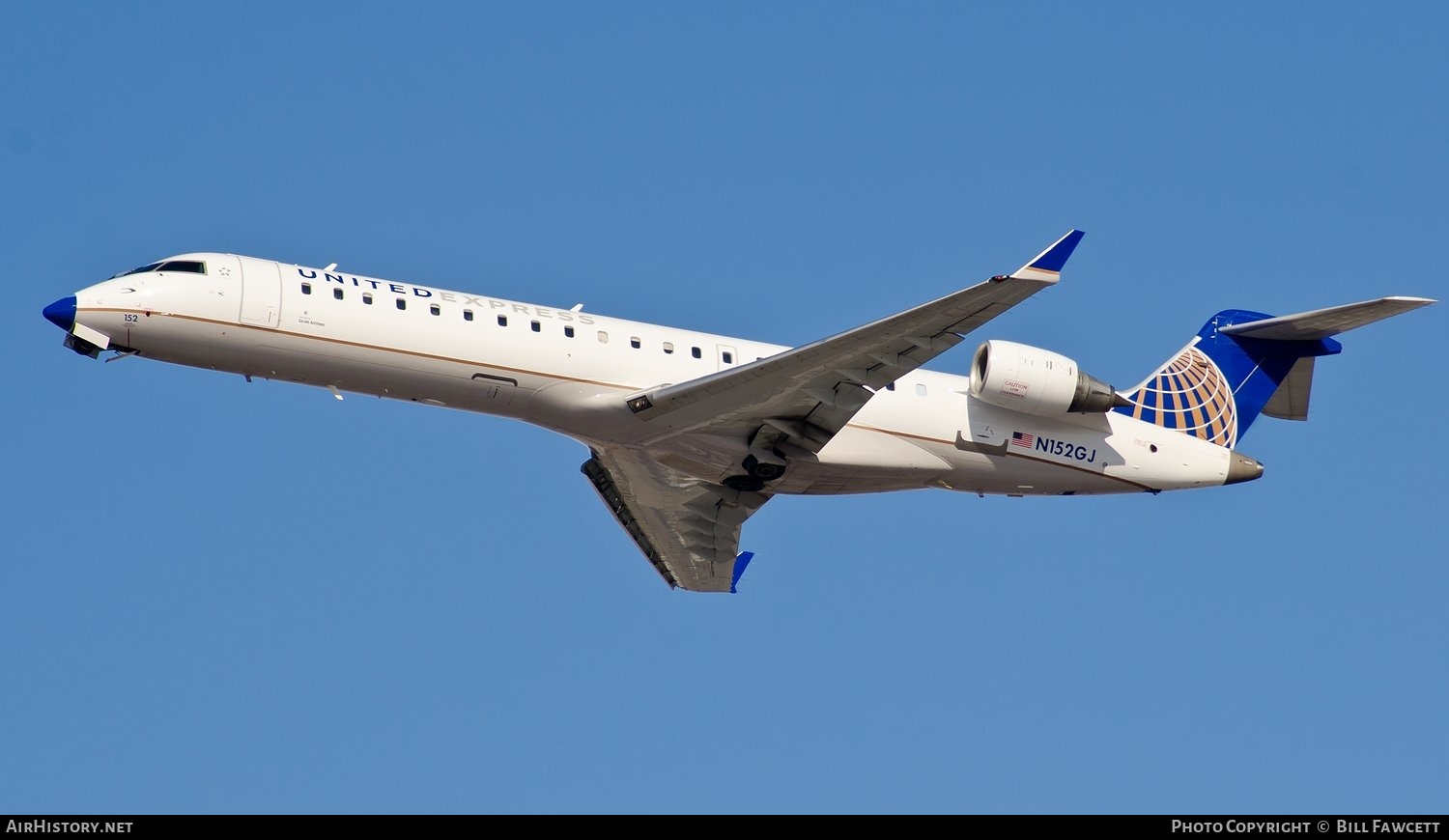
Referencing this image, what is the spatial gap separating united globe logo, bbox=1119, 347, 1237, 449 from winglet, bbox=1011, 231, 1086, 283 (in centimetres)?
597

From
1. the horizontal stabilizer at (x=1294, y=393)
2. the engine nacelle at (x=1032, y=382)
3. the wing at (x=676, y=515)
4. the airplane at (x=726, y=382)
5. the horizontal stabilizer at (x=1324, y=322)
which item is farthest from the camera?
the horizontal stabilizer at (x=1294, y=393)

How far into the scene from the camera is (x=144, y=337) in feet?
69.6

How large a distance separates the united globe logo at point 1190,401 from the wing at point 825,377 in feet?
17.1

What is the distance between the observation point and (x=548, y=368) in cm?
2220

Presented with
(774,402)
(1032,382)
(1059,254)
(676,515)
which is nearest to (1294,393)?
(1032,382)

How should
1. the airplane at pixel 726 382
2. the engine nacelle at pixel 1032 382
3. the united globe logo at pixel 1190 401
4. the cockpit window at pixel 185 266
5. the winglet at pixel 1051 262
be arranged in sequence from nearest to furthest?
the winglet at pixel 1051 262 → the airplane at pixel 726 382 → the cockpit window at pixel 185 266 → the engine nacelle at pixel 1032 382 → the united globe logo at pixel 1190 401

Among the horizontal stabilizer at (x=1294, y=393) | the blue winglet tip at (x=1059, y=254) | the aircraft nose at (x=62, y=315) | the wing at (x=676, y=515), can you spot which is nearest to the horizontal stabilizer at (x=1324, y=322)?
the horizontal stabilizer at (x=1294, y=393)

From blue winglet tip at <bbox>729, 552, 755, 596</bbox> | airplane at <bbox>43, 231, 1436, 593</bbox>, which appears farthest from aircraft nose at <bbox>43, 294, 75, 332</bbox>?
blue winglet tip at <bbox>729, 552, 755, 596</bbox>

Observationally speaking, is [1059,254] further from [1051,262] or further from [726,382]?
[726,382]

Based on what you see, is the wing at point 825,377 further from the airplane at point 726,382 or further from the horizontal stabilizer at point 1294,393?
the horizontal stabilizer at point 1294,393

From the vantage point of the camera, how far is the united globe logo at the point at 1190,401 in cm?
2569

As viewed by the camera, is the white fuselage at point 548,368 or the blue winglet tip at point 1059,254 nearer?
the blue winglet tip at point 1059,254
